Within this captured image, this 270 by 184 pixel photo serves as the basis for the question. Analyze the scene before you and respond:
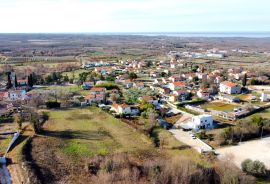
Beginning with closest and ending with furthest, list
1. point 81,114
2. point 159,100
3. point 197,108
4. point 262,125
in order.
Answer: point 262,125
point 81,114
point 197,108
point 159,100

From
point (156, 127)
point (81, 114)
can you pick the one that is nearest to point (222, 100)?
point (156, 127)

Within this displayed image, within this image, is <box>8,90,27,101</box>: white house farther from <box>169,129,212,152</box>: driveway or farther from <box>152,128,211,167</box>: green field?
<box>169,129,212,152</box>: driveway

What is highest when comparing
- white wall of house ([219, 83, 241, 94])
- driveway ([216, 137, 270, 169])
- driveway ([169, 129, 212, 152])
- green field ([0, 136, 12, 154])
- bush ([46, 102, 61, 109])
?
white wall of house ([219, 83, 241, 94])

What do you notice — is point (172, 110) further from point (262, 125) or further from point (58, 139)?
point (58, 139)

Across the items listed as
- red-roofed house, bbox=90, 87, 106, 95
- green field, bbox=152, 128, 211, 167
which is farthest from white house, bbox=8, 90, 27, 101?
green field, bbox=152, 128, 211, 167

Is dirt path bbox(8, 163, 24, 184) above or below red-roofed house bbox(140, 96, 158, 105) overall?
below

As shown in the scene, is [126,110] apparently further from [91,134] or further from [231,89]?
[231,89]

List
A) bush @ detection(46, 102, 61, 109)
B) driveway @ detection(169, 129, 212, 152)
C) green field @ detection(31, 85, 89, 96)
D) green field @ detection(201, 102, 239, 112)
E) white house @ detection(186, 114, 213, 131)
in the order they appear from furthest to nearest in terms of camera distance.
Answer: green field @ detection(31, 85, 89, 96) < green field @ detection(201, 102, 239, 112) < bush @ detection(46, 102, 61, 109) < white house @ detection(186, 114, 213, 131) < driveway @ detection(169, 129, 212, 152)
